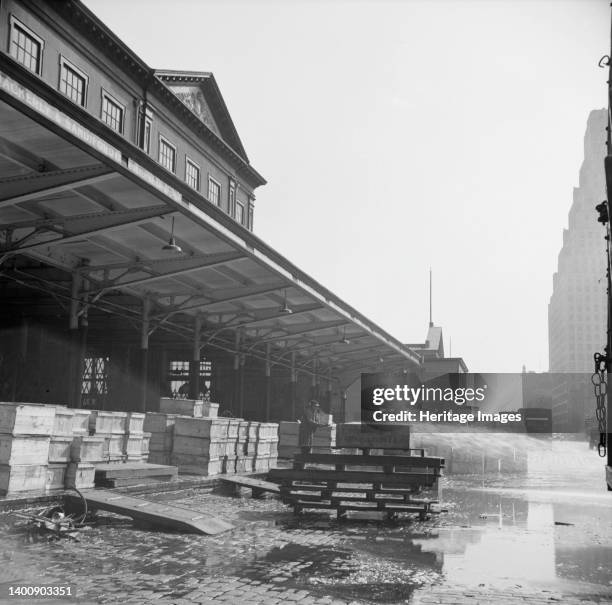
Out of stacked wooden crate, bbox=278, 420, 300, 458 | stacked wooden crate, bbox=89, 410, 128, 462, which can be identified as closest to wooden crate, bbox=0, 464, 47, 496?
stacked wooden crate, bbox=89, 410, 128, 462

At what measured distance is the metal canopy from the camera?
1255 cm

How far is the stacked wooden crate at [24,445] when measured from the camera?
1042 centimetres

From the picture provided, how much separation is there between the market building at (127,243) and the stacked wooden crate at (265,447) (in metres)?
4.44

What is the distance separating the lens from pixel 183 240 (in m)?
17.8

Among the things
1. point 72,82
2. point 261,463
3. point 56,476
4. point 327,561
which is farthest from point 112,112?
point 327,561

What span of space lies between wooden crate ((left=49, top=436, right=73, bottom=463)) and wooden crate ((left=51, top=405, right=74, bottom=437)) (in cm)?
9

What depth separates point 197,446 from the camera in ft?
53.2

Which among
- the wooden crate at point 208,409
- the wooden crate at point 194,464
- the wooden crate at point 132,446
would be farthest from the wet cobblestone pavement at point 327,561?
the wooden crate at point 208,409

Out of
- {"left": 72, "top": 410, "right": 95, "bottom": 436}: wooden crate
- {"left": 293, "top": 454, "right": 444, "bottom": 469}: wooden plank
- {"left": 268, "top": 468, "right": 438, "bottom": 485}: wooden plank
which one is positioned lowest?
{"left": 268, "top": 468, "right": 438, "bottom": 485}: wooden plank

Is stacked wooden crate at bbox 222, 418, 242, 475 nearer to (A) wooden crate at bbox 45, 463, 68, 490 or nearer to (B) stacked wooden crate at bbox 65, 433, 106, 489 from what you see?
(B) stacked wooden crate at bbox 65, 433, 106, 489

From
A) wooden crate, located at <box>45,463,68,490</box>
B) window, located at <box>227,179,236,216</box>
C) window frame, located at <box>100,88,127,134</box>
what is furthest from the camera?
window, located at <box>227,179,236,216</box>

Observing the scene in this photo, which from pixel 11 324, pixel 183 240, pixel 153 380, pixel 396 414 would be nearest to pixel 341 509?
pixel 183 240

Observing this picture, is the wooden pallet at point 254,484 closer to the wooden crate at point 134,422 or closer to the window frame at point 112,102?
the wooden crate at point 134,422

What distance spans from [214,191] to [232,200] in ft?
5.98
